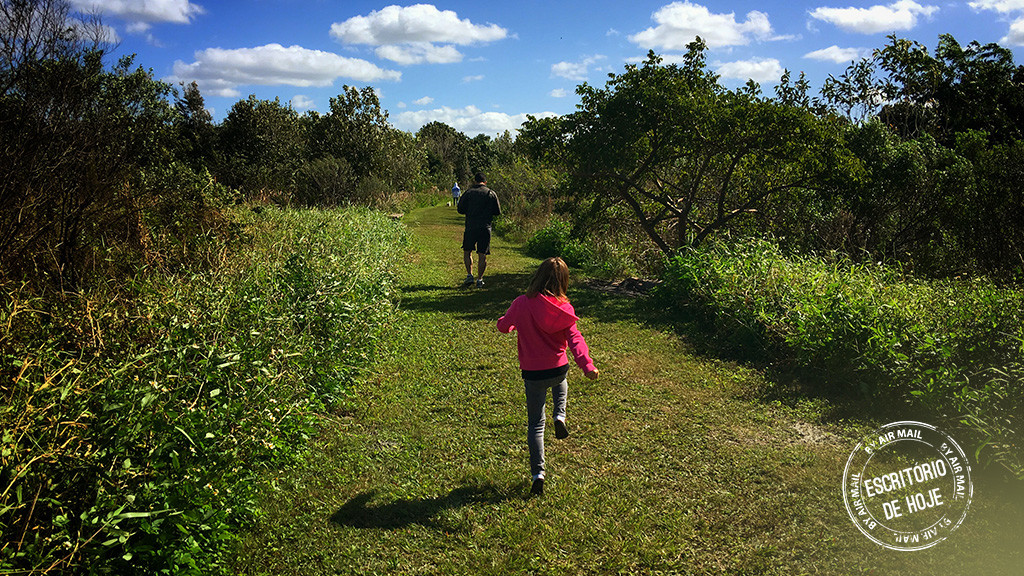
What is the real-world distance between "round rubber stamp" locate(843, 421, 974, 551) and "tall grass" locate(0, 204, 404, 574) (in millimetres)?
3775

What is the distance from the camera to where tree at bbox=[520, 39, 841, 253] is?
1030 centimetres

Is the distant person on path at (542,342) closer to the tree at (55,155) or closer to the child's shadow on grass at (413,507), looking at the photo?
the child's shadow on grass at (413,507)

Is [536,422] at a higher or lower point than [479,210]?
lower

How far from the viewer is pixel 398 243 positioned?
14.0m

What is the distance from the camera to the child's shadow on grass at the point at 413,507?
376 centimetres

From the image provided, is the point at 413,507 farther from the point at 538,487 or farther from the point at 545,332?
the point at 545,332

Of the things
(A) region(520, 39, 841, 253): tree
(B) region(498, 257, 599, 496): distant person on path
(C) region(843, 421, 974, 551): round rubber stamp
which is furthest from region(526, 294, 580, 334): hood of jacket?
(A) region(520, 39, 841, 253): tree

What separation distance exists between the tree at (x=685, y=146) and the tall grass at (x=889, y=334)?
112 inches

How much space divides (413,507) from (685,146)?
9266mm

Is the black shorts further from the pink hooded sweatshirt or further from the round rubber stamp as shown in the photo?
the round rubber stamp

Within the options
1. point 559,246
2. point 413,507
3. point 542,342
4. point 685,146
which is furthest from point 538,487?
point 559,246

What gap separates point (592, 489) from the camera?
13.5ft

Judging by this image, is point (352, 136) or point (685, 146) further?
point (352, 136)

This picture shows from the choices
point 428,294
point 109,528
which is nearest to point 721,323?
point 428,294
